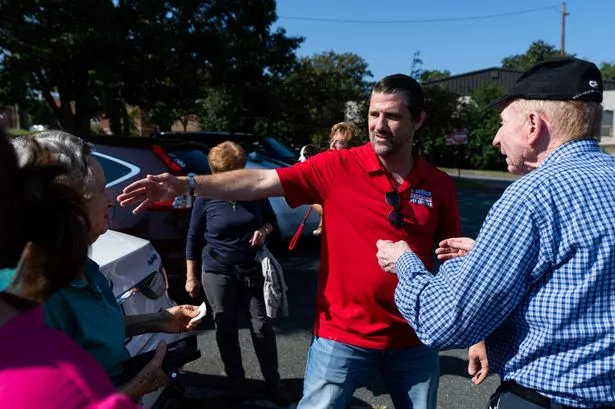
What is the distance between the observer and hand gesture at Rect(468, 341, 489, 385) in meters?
2.08

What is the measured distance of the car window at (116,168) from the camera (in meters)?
4.79

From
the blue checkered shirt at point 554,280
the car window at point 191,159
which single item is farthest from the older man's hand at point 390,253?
the car window at point 191,159

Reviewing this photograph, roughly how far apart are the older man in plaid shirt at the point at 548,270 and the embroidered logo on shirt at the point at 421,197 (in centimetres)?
87

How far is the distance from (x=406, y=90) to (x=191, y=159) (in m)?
3.86

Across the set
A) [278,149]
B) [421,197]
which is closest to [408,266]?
[421,197]

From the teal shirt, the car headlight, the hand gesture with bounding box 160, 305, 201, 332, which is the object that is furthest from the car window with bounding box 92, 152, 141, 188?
the teal shirt

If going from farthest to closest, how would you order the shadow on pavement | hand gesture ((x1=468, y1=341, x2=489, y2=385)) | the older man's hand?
the shadow on pavement
hand gesture ((x1=468, y1=341, x2=489, y2=385))
the older man's hand

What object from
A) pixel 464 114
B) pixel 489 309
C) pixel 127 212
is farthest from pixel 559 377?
pixel 464 114

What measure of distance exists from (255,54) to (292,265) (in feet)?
34.6

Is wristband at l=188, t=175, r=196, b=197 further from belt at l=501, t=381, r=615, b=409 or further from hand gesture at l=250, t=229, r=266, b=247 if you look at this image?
belt at l=501, t=381, r=615, b=409

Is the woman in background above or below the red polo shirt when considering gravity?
above

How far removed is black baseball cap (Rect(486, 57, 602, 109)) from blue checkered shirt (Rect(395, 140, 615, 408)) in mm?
134

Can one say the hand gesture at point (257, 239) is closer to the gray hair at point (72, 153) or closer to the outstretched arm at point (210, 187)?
the outstretched arm at point (210, 187)

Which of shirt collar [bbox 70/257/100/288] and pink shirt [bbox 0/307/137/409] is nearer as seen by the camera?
pink shirt [bbox 0/307/137/409]
